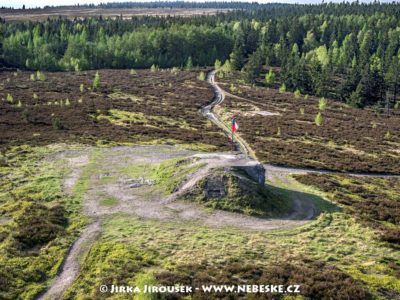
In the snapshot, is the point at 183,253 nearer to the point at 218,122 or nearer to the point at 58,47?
the point at 218,122

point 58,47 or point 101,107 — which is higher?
point 58,47

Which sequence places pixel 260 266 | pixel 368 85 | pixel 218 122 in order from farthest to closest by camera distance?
1. pixel 368 85
2. pixel 218 122
3. pixel 260 266

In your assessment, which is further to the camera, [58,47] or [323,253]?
[58,47]

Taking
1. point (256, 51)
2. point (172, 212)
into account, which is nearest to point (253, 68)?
point (256, 51)

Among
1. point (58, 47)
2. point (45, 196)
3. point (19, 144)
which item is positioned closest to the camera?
point (45, 196)

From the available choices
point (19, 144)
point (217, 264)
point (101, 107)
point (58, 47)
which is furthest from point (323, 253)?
point (58, 47)

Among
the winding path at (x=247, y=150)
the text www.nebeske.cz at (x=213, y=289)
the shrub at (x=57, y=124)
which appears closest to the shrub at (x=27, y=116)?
the shrub at (x=57, y=124)
